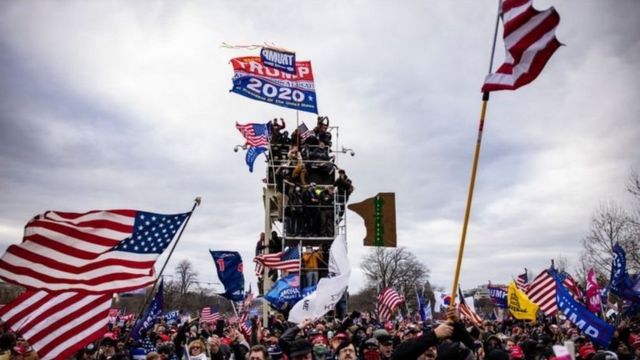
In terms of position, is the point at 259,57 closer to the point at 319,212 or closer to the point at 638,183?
the point at 319,212

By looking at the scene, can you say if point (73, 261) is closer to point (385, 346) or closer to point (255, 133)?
point (385, 346)

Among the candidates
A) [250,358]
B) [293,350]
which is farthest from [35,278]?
[293,350]

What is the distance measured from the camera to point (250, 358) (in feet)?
17.6

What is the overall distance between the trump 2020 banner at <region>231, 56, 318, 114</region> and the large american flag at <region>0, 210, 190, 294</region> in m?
12.3

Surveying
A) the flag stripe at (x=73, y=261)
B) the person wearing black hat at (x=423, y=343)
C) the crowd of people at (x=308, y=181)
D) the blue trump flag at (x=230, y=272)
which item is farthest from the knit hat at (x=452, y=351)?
the crowd of people at (x=308, y=181)

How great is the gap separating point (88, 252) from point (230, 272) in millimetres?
6881

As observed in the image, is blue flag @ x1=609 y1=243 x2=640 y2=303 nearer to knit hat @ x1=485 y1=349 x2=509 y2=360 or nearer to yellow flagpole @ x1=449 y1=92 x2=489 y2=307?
knit hat @ x1=485 y1=349 x2=509 y2=360

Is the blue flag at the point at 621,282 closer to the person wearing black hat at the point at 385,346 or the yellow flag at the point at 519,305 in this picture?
the yellow flag at the point at 519,305

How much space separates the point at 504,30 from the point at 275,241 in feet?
52.3

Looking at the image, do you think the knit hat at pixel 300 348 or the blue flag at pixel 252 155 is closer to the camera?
the knit hat at pixel 300 348

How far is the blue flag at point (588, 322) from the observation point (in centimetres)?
755

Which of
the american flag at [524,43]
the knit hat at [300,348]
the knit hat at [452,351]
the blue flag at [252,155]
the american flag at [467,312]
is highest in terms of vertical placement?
the blue flag at [252,155]

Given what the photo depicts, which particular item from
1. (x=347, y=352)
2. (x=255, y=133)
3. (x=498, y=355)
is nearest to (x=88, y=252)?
(x=347, y=352)

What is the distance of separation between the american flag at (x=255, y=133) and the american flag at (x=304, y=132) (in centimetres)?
166
